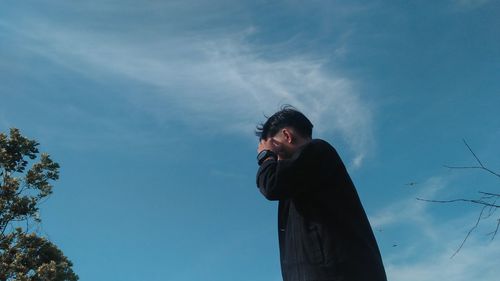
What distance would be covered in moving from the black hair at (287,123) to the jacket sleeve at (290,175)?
198 mm

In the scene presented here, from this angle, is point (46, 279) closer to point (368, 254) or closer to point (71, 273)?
point (71, 273)

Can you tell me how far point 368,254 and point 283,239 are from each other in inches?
12.8

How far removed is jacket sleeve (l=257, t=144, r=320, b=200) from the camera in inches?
68.4

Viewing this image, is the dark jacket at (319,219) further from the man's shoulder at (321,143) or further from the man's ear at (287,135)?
the man's ear at (287,135)

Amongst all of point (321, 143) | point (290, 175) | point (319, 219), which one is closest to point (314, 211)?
point (319, 219)

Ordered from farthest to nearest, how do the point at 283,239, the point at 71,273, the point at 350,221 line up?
1. the point at 71,273
2. the point at 283,239
3. the point at 350,221

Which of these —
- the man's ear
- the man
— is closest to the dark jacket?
A: the man

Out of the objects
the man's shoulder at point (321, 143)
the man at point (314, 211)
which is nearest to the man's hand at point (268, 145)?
the man at point (314, 211)

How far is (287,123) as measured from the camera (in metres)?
1.96

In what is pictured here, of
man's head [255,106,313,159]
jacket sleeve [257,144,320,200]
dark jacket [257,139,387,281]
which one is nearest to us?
dark jacket [257,139,387,281]

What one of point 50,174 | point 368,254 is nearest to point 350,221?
point 368,254

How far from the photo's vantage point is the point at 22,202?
10.3 meters

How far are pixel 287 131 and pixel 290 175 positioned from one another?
0.26 m

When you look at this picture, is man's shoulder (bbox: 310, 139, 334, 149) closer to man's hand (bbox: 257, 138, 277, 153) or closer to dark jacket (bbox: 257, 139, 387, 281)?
dark jacket (bbox: 257, 139, 387, 281)
